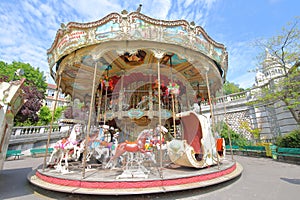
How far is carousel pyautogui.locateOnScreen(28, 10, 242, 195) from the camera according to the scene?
449 centimetres

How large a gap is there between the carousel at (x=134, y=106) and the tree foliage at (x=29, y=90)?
44.3 feet

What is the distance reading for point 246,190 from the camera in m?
4.44

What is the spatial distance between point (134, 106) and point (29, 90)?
19214 millimetres

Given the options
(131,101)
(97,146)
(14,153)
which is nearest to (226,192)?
(97,146)

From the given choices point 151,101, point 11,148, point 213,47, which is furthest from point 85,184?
point 11,148

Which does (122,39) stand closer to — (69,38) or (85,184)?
(69,38)

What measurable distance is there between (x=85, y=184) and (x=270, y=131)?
54.2 feet

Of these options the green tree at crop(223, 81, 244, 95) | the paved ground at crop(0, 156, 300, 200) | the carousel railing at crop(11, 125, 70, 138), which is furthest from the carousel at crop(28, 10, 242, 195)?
the green tree at crop(223, 81, 244, 95)

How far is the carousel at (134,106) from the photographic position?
14.7ft

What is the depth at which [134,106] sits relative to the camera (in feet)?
30.0

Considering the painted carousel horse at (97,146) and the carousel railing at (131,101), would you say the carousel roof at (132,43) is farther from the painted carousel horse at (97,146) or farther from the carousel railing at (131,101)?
the painted carousel horse at (97,146)

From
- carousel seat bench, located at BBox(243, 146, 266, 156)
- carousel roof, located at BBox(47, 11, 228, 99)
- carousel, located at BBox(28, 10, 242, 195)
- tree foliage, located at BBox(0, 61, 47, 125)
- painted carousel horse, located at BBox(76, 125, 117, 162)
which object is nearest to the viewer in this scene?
carousel, located at BBox(28, 10, 242, 195)

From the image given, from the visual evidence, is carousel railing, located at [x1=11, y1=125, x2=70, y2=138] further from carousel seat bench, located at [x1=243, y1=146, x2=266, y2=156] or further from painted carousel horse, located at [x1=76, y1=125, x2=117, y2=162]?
carousel seat bench, located at [x1=243, y1=146, x2=266, y2=156]

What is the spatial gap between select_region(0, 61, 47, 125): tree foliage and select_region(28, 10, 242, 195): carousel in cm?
1351
